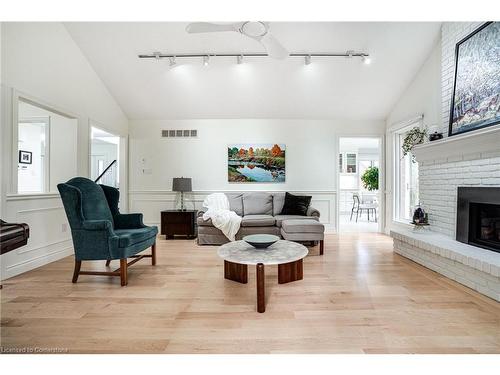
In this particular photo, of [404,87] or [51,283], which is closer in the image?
[51,283]

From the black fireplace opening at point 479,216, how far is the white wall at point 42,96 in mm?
5173

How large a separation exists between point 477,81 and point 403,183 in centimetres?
242

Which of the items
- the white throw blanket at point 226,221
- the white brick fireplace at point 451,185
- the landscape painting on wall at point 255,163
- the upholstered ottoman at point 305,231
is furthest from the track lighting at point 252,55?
the upholstered ottoman at point 305,231

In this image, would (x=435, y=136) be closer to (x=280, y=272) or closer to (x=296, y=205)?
(x=296, y=205)

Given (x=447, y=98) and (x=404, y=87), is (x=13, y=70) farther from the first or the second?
(x=404, y=87)

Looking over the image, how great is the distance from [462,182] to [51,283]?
4826 mm

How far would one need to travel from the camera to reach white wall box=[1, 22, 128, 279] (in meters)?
2.81

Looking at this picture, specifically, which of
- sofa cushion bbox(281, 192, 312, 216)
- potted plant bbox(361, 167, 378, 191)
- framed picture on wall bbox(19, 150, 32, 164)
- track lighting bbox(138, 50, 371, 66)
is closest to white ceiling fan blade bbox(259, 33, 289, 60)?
track lighting bbox(138, 50, 371, 66)

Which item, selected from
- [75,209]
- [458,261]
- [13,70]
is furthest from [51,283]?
[458,261]

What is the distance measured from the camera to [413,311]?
80.6 inches

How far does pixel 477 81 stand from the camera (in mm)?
2902

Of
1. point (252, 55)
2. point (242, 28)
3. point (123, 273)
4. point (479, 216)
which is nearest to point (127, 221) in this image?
point (123, 273)

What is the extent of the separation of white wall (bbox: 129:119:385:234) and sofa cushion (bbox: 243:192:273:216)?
1.39 feet

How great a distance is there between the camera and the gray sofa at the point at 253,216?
4336 millimetres
